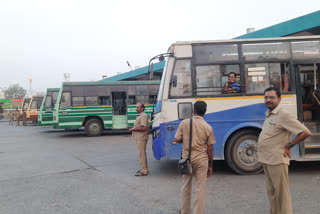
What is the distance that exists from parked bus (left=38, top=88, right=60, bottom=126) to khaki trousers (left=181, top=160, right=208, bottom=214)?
15.3 meters

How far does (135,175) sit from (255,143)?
287cm

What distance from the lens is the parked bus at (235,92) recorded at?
6.25 meters

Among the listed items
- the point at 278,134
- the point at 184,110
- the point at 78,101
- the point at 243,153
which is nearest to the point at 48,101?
the point at 78,101

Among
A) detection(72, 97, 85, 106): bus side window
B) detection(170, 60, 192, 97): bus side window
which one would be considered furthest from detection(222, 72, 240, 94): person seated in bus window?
detection(72, 97, 85, 106): bus side window

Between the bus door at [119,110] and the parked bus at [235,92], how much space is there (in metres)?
9.15

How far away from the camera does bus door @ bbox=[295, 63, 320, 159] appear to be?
→ 21.2 feet

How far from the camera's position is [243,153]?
20.7 ft

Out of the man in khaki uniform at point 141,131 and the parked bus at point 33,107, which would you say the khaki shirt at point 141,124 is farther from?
the parked bus at point 33,107

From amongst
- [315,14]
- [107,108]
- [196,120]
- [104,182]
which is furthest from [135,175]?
[315,14]

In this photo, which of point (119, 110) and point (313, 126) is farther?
point (119, 110)

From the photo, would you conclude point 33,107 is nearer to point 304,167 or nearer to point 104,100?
point 104,100

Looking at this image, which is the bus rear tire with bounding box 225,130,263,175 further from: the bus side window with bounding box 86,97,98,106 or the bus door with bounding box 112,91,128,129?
the bus side window with bounding box 86,97,98,106

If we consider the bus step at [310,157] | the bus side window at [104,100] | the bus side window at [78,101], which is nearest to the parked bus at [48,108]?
the bus side window at [78,101]

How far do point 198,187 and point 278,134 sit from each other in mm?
1226
